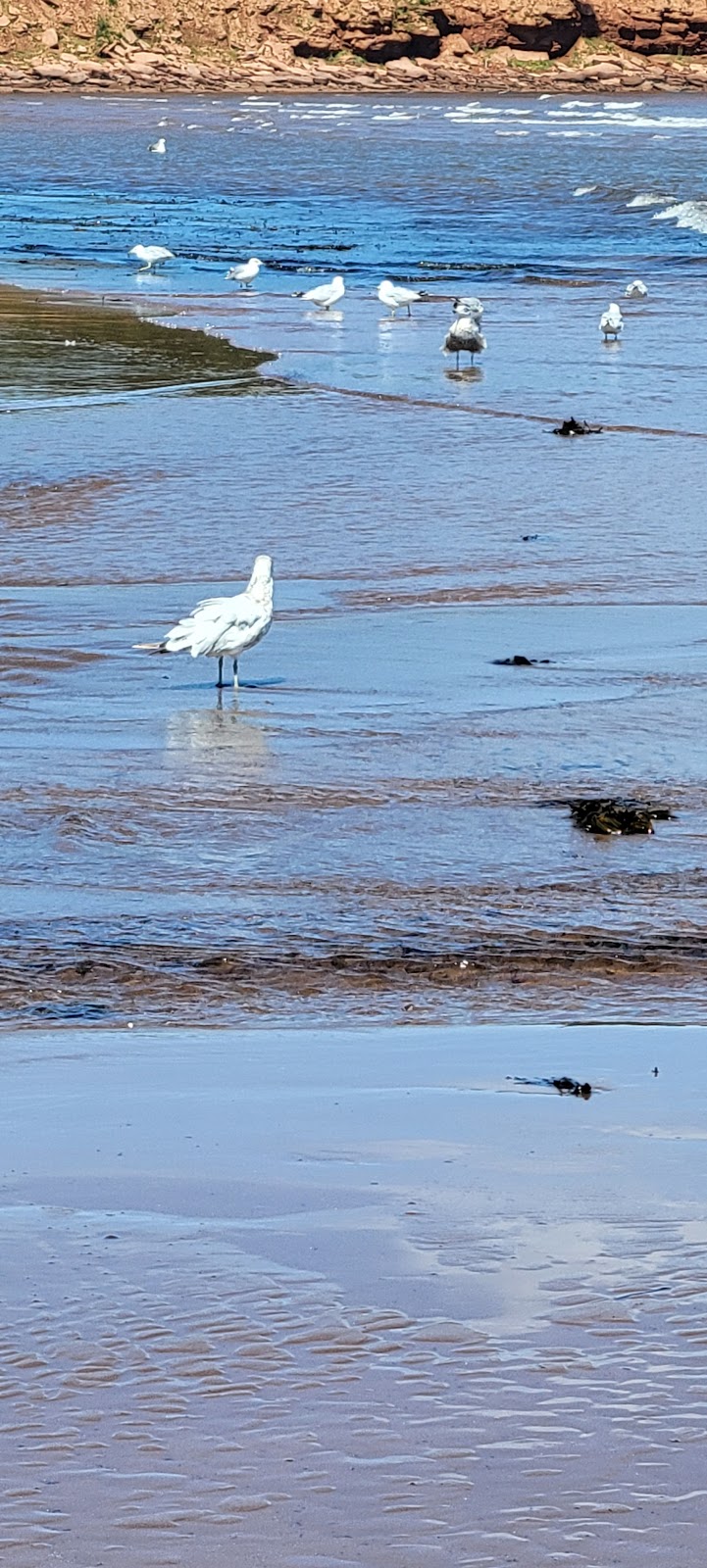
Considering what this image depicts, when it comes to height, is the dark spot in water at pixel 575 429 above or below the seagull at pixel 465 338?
below

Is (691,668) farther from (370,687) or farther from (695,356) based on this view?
(695,356)

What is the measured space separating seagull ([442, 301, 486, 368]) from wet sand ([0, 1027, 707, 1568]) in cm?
1232

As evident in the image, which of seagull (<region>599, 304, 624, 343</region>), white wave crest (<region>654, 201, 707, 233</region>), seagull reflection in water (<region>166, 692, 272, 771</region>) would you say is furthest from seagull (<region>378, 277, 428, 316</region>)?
seagull reflection in water (<region>166, 692, 272, 771</region>)

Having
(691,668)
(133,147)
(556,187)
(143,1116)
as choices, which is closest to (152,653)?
(691,668)

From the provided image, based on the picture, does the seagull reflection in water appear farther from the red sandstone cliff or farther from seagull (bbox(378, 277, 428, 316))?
the red sandstone cliff

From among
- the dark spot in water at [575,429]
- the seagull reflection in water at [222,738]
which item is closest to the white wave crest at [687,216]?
the dark spot in water at [575,429]

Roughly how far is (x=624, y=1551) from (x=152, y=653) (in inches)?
216

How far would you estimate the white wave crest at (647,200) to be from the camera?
34.0m

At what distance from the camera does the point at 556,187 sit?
3819 cm

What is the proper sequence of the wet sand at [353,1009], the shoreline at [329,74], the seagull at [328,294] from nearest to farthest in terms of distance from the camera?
the wet sand at [353,1009]
the seagull at [328,294]
the shoreline at [329,74]

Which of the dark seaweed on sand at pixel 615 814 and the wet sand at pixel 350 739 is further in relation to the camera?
the dark seaweed on sand at pixel 615 814

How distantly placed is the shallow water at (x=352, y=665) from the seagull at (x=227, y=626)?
0.58ft

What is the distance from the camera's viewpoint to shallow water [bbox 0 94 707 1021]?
17.1 ft

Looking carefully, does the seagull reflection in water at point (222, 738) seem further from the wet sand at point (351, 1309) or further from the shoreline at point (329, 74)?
the shoreline at point (329, 74)
